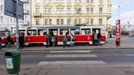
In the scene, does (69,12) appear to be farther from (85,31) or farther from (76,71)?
(76,71)

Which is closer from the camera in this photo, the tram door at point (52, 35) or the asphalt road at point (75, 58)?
the asphalt road at point (75, 58)

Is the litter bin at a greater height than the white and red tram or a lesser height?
lesser

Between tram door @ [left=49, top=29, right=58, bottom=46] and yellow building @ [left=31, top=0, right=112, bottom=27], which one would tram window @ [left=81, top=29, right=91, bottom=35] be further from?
yellow building @ [left=31, top=0, right=112, bottom=27]

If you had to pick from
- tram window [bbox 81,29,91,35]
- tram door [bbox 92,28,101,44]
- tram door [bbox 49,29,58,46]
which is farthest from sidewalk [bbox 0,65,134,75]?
tram window [bbox 81,29,91,35]

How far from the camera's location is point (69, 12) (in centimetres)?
10250

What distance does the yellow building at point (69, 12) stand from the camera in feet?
334

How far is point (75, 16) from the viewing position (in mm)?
102000

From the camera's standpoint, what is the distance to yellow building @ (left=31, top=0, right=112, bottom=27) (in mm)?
101750

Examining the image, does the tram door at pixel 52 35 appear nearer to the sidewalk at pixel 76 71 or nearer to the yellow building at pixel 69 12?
the sidewalk at pixel 76 71

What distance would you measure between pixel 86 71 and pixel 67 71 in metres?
0.78

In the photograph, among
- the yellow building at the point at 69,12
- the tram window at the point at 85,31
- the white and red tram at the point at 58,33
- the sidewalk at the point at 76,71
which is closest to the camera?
the sidewalk at the point at 76,71

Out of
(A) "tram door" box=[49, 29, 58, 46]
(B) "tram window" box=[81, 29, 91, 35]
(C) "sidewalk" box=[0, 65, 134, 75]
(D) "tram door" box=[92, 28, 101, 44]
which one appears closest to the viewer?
(C) "sidewalk" box=[0, 65, 134, 75]

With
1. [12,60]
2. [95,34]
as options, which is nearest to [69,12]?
[95,34]

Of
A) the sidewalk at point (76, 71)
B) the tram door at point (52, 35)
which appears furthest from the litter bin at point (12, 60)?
the tram door at point (52, 35)
